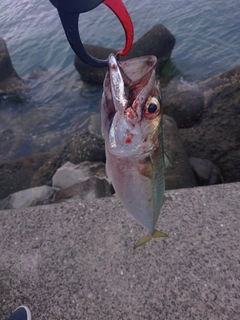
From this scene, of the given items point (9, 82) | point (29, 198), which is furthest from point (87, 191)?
point (9, 82)

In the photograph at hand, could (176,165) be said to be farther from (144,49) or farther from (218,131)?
(144,49)

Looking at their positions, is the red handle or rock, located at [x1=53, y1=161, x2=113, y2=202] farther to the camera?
rock, located at [x1=53, y1=161, x2=113, y2=202]

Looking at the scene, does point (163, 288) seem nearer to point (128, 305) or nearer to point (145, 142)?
point (128, 305)

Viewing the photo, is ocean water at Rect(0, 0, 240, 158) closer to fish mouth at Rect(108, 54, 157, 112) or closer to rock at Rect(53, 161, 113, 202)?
rock at Rect(53, 161, 113, 202)

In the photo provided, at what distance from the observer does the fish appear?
1.45 m

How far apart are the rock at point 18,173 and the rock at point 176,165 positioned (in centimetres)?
263

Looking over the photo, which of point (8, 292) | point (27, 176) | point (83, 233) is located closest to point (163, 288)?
point (83, 233)

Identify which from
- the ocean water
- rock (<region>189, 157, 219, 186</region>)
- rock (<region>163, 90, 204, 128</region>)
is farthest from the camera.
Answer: the ocean water

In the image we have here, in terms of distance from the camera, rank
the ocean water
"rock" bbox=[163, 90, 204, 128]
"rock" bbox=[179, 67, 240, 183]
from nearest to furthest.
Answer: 1. "rock" bbox=[179, 67, 240, 183]
2. "rock" bbox=[163, 90, 204, 128]
3. the ocean water

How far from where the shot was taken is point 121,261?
2.78 meters

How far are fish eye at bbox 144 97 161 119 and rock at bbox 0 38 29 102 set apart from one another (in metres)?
9.81

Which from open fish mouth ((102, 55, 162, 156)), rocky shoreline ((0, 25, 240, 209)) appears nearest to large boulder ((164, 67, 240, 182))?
rocky shoreline ((0, 25, 240, 209))

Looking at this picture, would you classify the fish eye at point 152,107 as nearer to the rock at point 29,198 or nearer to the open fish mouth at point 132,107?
the open fish mouth at point 132,107

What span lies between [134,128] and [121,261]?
162cm
